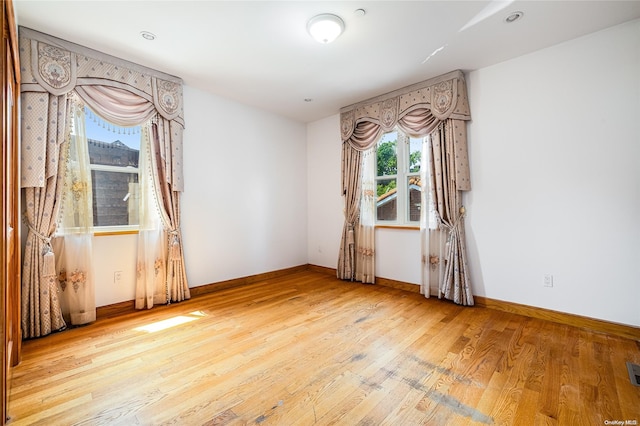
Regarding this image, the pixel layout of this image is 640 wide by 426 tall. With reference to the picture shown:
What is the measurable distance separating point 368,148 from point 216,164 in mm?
2149

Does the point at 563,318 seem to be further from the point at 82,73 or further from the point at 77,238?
the point at 82,73

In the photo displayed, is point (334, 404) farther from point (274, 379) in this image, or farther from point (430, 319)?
point (430, 319)

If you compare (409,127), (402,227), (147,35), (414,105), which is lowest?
(402,227)

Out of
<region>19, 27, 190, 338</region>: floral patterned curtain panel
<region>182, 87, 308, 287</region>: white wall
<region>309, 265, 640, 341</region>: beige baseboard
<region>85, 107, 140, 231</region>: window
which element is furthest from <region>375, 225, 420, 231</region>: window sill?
<region>19, 27, 190, 338</region>: floral patterned curtain panel

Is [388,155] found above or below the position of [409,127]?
below

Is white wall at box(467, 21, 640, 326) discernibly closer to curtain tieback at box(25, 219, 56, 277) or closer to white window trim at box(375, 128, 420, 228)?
white window trim at box(375, 128, 420, 228)

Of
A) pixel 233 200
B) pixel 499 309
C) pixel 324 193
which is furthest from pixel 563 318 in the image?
pixel 233 200

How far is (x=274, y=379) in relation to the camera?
1811mm

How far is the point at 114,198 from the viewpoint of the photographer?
2967 millimetres

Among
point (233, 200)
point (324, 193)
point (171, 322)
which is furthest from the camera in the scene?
point (324, 193)

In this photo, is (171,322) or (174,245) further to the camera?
(174,245)

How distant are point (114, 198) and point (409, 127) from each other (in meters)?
3.53

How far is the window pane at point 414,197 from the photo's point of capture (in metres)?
3.65

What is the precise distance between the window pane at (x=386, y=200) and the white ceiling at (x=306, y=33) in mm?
1355
